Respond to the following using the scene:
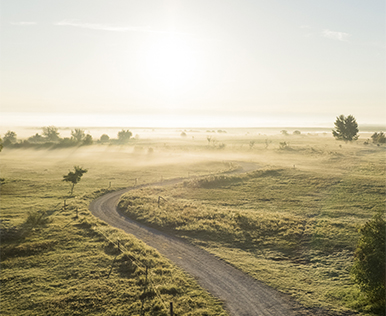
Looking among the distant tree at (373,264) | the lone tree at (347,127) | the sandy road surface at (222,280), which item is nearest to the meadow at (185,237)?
the sandy road surface at (222,280)

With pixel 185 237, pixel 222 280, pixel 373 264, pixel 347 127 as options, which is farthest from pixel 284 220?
pixel 347 127

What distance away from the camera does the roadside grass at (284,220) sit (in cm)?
2608

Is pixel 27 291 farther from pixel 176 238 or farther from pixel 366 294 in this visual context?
pixel 366 294

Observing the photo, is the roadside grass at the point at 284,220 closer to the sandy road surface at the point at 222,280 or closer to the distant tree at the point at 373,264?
the distant tree at the point at 373,264

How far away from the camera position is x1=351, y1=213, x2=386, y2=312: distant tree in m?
20.6

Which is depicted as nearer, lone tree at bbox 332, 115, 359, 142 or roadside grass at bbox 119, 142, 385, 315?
roadside grass at bbox 119, 142, 385, 315

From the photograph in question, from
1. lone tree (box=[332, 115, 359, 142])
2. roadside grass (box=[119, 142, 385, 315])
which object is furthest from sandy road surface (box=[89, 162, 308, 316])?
lone tree (box=[332, 115, 359, 142])

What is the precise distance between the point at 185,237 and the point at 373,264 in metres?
22.6

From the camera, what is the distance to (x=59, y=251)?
3266cm

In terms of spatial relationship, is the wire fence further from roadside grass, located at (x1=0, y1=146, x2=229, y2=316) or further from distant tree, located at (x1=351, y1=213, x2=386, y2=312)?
distant tree, located at (x1=351, y1=213, x2=386, y2=312)

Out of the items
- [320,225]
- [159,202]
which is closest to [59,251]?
[159,202]

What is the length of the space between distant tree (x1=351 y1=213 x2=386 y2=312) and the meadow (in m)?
1.31

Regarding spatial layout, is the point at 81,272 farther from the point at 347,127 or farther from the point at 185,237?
the point at 347,127

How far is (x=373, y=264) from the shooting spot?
2102cm
